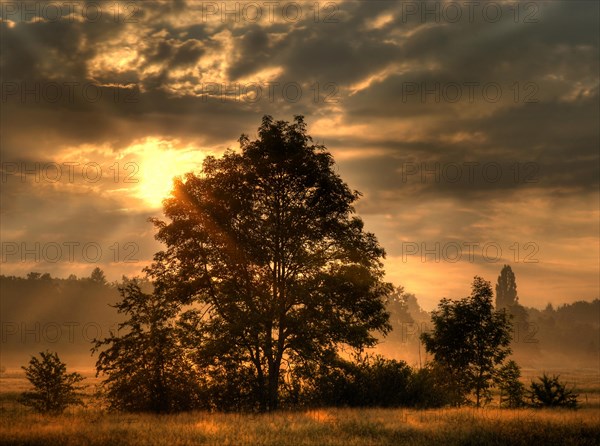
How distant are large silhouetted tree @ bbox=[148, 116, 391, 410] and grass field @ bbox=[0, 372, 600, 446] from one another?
4496mm

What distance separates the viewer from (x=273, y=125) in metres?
29.0

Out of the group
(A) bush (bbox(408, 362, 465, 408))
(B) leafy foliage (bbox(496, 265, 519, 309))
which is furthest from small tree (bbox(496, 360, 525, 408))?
(B) leafy foliage (bbox(496, 265, 519, 309))

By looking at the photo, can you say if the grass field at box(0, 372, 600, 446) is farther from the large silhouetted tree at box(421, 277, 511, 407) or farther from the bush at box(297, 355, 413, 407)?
the large silhouetted tree at box(421, 277, 511, 407)

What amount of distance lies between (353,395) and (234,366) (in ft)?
21.5

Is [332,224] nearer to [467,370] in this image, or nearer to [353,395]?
[353,395]

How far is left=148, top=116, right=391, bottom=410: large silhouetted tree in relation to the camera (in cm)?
2678

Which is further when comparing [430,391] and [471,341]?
[471,341]

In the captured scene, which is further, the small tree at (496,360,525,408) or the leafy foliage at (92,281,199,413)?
the small tree at (496,360,525,408)

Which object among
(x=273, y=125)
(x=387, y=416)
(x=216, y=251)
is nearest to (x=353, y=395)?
(x=387, y=416)

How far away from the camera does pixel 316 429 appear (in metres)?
19.6

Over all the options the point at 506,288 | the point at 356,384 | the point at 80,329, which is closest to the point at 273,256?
the point at 356,384

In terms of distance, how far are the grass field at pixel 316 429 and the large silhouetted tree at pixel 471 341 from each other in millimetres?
8197

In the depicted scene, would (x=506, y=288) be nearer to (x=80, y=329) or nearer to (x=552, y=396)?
(x=80, y=329)

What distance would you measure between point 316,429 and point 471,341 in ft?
54.6
